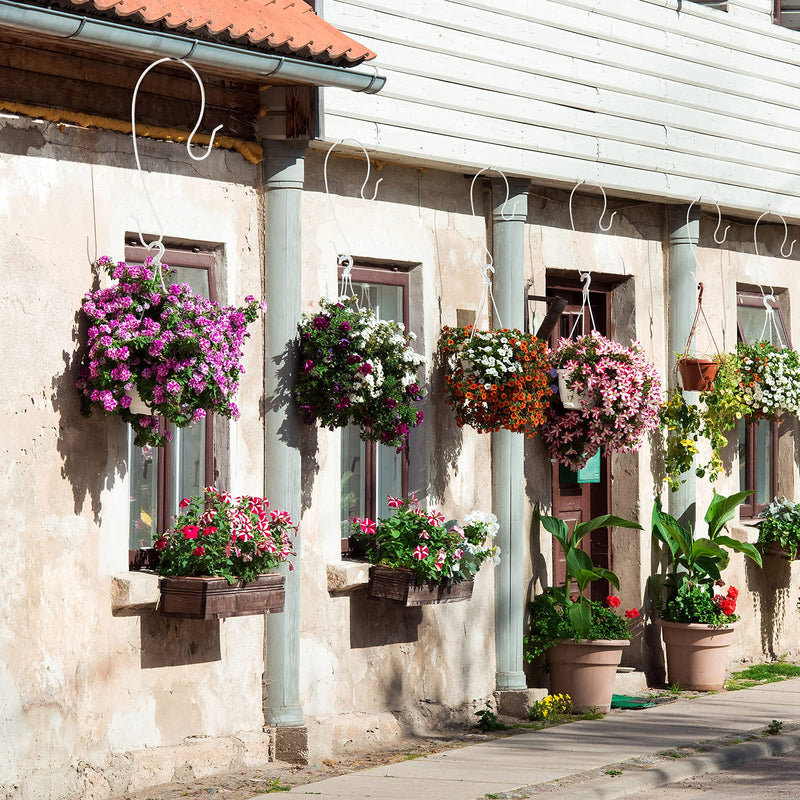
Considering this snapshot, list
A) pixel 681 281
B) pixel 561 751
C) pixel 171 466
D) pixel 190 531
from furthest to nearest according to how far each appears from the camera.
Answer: pixel 681 281
pixel 561 751
pixel 171 466
pixel 190 531

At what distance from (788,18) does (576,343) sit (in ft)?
16.2

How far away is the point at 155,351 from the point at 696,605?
5495 mm

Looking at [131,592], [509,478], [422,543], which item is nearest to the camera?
[131,592]

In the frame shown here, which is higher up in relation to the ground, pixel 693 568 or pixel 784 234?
pixel 784 234

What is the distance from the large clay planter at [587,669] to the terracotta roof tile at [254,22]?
4.23m

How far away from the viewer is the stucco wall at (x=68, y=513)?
702cm

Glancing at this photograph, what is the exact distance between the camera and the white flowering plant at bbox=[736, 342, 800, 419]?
11508 mm

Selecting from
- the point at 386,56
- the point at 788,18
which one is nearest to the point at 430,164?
the point at 386,56

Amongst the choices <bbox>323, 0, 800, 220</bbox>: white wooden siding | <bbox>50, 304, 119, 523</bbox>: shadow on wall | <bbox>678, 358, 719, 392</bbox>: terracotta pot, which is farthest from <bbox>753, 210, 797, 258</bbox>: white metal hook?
<bbox>50, 304, 119, 523</bbox>: shadow on wall

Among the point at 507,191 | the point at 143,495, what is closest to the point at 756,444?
the point at 507,191

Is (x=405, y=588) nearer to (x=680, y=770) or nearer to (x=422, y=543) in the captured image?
(x=422, y=543)

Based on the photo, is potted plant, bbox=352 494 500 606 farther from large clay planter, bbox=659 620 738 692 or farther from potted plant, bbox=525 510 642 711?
large clay planter, bbox=659 620 738 692

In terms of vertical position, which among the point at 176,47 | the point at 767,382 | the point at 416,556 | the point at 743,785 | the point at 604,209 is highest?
the point at 176,47

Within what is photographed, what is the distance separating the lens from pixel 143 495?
7.91m
